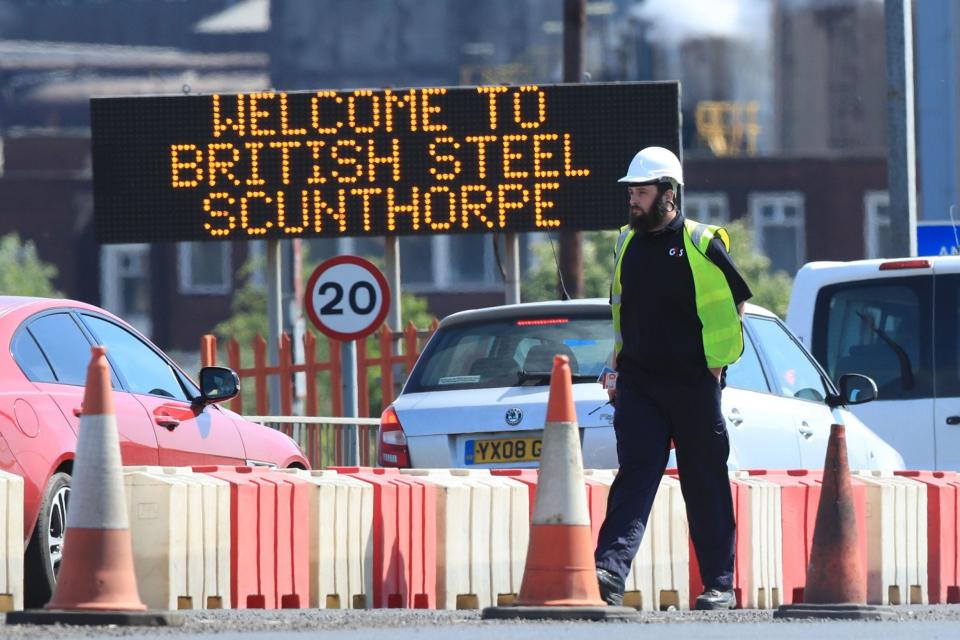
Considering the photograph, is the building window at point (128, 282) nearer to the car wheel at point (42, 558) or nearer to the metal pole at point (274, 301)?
the metal pole at point (274, 301)

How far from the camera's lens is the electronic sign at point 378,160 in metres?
18.0

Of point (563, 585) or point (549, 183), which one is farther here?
point (549, 183)

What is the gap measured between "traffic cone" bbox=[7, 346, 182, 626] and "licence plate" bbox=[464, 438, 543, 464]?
325 cm

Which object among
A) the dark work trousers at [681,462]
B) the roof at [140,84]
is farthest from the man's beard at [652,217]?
the roof at [140,84]

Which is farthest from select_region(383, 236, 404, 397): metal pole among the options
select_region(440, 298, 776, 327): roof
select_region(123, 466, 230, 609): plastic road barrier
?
select_region(123, 466, 230, 609): plastic road barrier

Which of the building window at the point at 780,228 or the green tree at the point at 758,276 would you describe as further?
the building window at the point at 780,228

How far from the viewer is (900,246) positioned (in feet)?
68.6

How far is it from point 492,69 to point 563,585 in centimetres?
7192

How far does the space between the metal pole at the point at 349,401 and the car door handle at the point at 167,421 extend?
863 cm

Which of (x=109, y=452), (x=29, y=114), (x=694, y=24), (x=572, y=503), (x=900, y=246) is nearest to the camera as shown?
(x=109, y=452)

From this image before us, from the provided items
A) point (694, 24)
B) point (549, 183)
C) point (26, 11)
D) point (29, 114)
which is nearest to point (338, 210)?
point (549, 183)

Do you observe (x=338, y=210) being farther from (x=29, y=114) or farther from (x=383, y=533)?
(x=29, y=114)

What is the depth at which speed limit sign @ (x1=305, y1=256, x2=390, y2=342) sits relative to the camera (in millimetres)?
18750

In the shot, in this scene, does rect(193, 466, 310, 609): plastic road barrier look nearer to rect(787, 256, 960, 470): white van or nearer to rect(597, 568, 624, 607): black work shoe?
rect(597, 568, 624, 607): black work shoe
